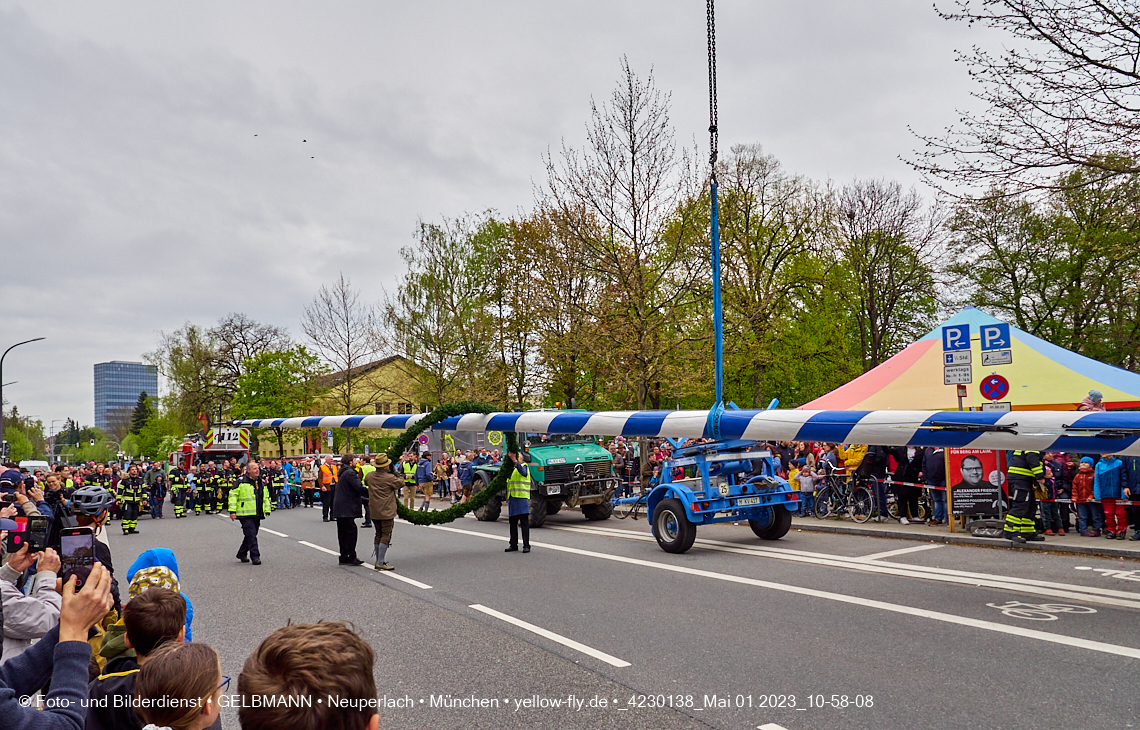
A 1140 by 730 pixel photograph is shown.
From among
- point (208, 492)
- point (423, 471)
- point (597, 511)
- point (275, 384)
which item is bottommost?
point (208, 492)

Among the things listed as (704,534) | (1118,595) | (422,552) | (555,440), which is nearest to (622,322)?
(555,440)

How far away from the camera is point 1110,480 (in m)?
12.1

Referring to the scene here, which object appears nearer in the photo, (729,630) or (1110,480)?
(729,630)

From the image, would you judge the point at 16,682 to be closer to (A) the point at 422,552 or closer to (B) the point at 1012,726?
(B) the point at 1012,726

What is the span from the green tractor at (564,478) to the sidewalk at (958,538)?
173 inches

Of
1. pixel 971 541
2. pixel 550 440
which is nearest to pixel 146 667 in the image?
pixel 971 541

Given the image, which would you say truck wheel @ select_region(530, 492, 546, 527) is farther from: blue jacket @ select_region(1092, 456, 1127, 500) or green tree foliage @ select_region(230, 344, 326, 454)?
green tree foliage @ select_region(230, 344, 326, 454)

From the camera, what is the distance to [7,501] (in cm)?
503

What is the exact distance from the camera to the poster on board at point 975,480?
1348 centimetres

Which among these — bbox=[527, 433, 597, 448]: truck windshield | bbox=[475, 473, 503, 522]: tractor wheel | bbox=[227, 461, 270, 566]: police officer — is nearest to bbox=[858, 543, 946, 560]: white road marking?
bbox=[527, 433, 597, 448]: truck windshield

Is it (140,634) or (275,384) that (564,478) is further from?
(275,384)

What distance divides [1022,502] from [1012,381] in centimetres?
528

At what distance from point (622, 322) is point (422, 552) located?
437 inches

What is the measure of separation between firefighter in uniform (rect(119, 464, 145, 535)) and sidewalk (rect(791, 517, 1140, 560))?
16.9 metres
